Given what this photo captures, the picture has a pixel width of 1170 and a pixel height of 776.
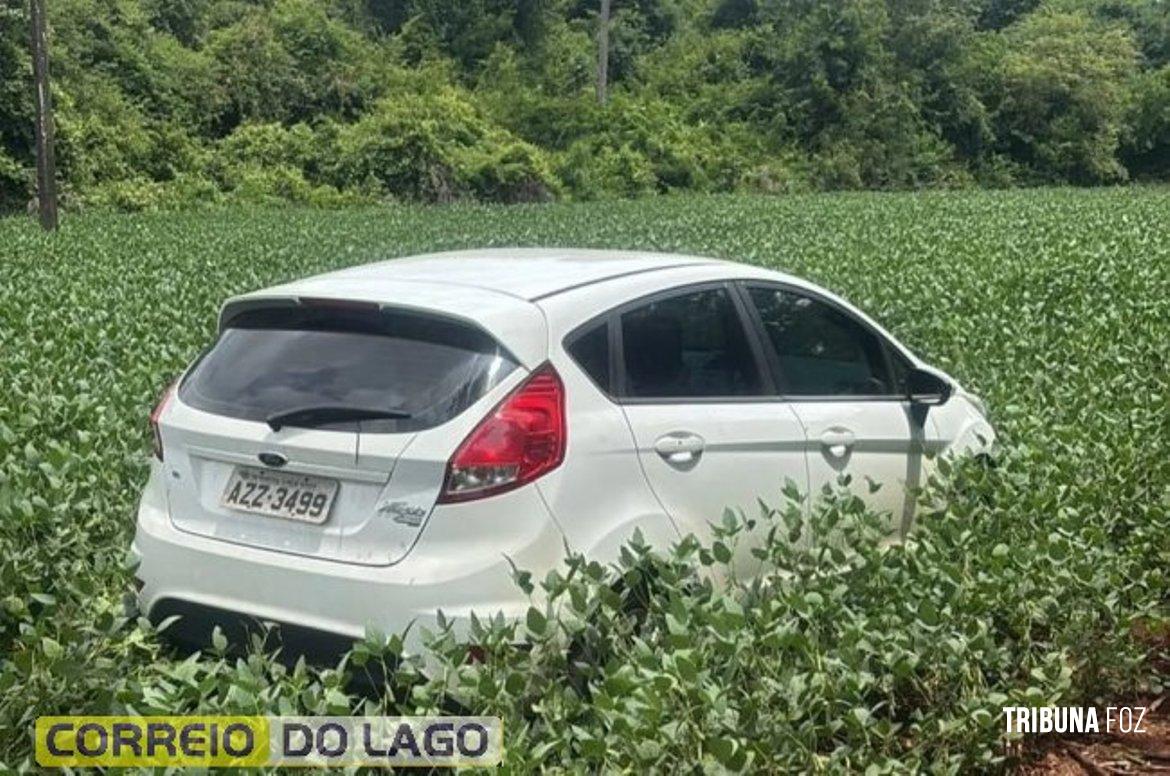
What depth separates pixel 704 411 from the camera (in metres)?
4.23

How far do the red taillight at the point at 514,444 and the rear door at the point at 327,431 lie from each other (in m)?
0.06

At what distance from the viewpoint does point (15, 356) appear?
7.85 meters

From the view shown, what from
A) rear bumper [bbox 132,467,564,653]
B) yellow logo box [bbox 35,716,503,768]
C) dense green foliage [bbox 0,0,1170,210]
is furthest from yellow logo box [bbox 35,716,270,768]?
dense green foliage [bbox 0,0,1170,210]

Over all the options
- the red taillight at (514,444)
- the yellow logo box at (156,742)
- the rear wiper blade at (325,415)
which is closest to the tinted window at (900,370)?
the red taillight at (514,444)

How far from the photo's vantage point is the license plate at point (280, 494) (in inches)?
145

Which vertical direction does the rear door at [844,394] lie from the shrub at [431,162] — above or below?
above

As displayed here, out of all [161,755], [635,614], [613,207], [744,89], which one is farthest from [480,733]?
[744,89]

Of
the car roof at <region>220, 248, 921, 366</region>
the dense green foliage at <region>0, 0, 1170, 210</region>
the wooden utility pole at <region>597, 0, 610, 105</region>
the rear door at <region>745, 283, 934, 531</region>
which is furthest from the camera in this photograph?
the wooden utility pole at <region>597, 0, 610, 105</region>

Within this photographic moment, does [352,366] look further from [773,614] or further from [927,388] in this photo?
[927,388]

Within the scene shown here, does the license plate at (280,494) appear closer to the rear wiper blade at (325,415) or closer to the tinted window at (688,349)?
the rear wiper blade at (325,415)

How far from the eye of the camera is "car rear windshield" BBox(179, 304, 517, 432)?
369 centimetres

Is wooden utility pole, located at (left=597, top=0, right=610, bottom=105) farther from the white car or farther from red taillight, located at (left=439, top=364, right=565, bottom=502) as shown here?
red taillight, located at (left=439, top=364, right=565, bottom=502)

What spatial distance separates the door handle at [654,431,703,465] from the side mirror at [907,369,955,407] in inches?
59.1

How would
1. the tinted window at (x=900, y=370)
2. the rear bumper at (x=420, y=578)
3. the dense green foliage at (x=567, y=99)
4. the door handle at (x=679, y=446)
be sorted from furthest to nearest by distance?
the dense green foliage at (x=567, y=99), the tinted window at (x=900, y=370), the door handle at (x=679, y=446), the rear bumper at (x=420, y=578)
